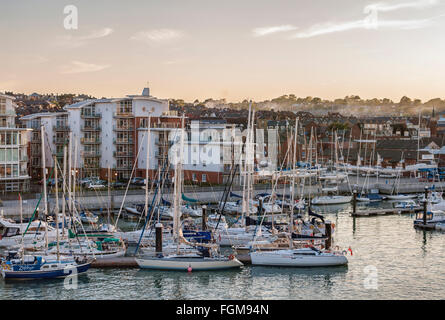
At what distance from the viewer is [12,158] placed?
52969 millimetres

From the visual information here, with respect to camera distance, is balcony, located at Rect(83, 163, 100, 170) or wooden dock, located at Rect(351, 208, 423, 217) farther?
balcony, located at Rect(83, 163, 100, 170)

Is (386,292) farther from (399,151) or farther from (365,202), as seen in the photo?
(399,151)

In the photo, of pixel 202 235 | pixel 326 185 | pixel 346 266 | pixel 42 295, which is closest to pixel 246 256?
pixel 202 235

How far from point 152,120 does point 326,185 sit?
74.8ft

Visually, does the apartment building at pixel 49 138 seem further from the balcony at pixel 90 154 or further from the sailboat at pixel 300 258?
the sailboat at pixel 300 258

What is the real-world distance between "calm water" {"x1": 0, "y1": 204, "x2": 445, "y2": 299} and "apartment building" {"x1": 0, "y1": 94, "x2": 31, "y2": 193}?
26.6 metres

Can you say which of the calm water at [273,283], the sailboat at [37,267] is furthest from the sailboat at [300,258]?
the sailboat at [37,267]

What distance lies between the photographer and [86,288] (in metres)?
27.0

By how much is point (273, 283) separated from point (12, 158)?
34179 mm

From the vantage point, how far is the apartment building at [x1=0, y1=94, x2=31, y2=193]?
5238cm

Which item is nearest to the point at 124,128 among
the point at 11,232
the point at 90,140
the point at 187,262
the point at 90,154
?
the point at 90,140

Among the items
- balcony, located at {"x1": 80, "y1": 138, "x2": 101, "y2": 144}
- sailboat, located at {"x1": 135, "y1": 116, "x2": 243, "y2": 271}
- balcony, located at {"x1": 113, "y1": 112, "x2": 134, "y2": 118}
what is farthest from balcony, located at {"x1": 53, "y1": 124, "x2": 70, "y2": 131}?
sailboat, located at {"x1": 135, "y1": 116, "x2": 243, "y2": 271}

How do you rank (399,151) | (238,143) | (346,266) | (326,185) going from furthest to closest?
(399,151), (326,185), (238,143), (346,266)

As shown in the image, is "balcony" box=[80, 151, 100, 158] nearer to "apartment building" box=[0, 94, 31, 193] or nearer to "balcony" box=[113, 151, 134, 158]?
"balcony" box=[113, 151, 134, 158]
